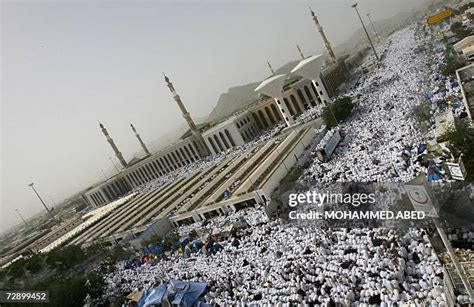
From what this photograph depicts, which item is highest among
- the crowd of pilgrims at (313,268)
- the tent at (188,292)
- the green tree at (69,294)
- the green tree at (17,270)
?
the green tree at (17,270)

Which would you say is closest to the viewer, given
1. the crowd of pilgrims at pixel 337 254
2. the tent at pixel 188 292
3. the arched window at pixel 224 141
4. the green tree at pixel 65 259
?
the crowd of pilgrims at pixel 337 254

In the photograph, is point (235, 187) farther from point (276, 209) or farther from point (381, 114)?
point (381, 114)

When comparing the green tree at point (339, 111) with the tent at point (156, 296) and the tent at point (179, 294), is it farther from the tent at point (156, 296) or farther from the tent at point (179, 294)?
the tent at point (156, 296)

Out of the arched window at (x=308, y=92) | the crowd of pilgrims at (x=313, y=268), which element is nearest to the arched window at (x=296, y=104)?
the arched window at (x=308, y=92)

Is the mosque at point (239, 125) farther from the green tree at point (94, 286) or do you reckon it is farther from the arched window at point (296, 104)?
the green tree at point (94, 286)

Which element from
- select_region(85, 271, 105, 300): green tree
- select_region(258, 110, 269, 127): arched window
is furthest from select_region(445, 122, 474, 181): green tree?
select_region(258, 110, 269, 127): arched window

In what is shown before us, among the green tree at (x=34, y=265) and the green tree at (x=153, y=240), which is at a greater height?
the green tree at (x=34, y=265)

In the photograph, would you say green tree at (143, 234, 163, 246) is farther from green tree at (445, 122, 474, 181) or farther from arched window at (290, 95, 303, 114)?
arched window at (290, 95, 303, 114)

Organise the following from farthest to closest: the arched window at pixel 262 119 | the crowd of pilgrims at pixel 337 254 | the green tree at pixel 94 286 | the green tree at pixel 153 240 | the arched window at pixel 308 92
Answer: the arched window at pixel 262 119, the arched window at pixel 308 92, the green tree at pixel 153 240, the green tree at pixel 94 286, the crowd of pilgrims at pixel 337 254

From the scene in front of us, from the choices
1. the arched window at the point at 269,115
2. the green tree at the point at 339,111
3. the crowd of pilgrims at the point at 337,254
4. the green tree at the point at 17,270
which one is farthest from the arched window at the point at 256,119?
the green tree at the point at 17,270

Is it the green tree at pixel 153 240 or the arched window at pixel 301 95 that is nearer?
the green tree at pixel 153 240
